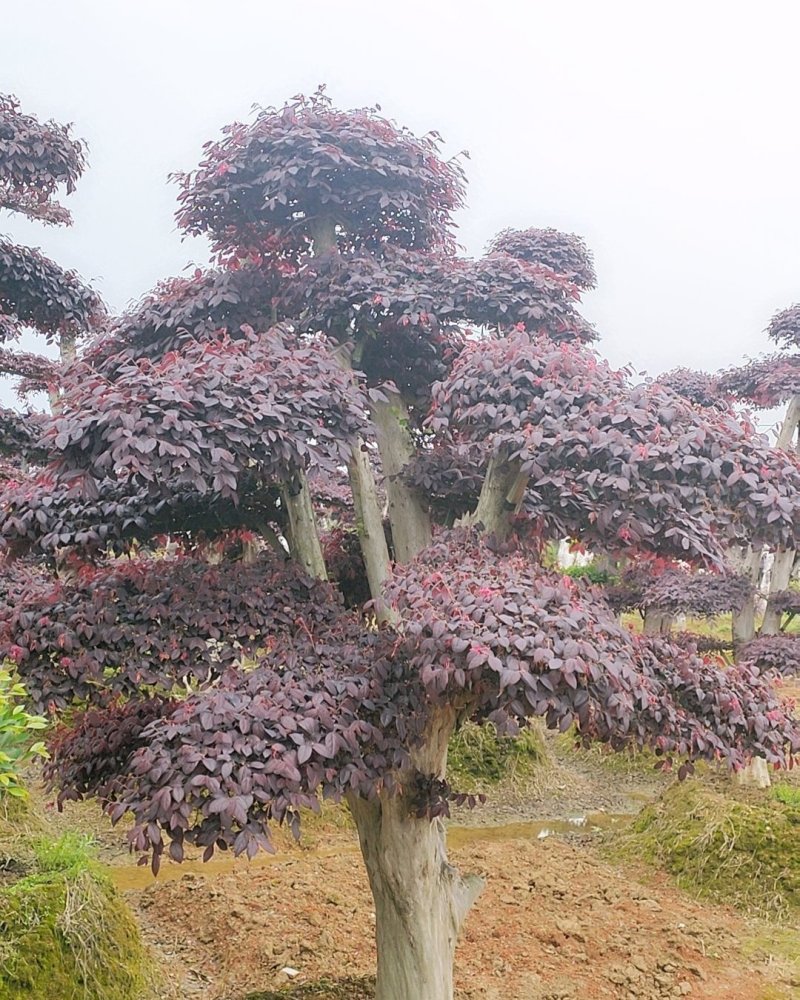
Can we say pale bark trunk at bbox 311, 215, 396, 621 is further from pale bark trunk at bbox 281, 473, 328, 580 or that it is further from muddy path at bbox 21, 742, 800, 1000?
muddy path at bbox 21, 742, 800, 1000

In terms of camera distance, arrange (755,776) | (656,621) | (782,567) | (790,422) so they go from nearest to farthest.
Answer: (755,776)
(790,422)
(782,567)
(656,621)

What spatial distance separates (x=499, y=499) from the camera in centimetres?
272

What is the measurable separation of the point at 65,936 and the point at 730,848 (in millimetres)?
3550

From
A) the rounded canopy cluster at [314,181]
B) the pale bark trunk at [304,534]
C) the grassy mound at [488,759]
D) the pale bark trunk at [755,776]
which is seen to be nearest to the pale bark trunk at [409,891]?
the pale bark trunk at [304,534]

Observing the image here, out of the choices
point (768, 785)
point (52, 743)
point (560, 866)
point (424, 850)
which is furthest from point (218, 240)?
Result: point (768, 785)

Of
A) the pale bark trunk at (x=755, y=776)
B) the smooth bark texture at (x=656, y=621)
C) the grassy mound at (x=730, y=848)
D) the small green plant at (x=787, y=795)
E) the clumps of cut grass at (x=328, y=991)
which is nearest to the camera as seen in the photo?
the clumps of cut grass at (x=328, y=991)

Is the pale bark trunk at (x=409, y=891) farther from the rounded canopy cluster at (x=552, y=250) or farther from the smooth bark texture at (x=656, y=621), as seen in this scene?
the smooth bark texture at (x=656, y=621)

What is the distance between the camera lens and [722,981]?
3.56m

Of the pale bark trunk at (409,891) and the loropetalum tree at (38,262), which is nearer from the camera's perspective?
the pale bark trunk at (409,891)

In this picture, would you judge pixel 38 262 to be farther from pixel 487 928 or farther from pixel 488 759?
pixel 488 759

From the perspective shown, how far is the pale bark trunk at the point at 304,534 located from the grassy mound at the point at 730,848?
3198mm

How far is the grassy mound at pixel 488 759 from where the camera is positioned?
21.2ft

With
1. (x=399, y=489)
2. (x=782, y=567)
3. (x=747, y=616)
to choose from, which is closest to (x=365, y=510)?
(x=399, y=489)

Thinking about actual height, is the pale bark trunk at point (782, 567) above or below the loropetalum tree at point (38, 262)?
below
